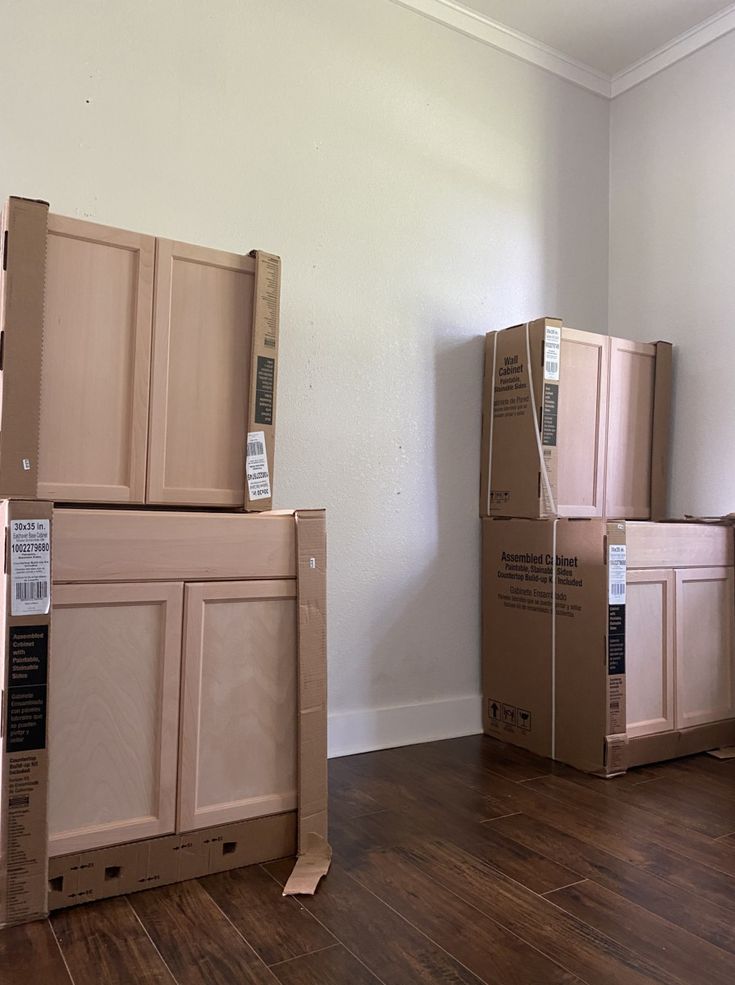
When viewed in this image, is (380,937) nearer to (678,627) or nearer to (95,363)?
(95,363)

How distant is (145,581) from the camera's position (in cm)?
166

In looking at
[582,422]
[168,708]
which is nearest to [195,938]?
[168,708]

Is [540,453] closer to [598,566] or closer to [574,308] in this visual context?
[598,566]

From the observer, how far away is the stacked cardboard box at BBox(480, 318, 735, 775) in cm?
244

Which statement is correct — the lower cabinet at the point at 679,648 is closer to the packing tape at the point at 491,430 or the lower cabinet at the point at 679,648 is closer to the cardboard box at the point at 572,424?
the cardboard box at the point at 572,424

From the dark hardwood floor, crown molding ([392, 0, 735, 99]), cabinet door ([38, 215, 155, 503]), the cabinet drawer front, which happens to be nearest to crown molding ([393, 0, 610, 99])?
crown molding ([392, 0, 735, 99])

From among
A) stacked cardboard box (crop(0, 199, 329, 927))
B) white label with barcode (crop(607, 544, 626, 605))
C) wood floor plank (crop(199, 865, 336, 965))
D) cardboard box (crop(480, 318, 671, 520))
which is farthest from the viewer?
cardboard box (crop(480, 318, 671, 520))

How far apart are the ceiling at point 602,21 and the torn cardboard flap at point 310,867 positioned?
2843 millimetres

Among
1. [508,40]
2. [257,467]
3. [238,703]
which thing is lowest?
[238,703]

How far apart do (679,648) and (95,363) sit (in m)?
1.97

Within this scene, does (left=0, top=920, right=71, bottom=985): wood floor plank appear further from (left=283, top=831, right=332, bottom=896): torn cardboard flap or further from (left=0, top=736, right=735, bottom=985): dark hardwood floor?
(left=283, top=831, right=332, bottom=896): torn cardboard flap

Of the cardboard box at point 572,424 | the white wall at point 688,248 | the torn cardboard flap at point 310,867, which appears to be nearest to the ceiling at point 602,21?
the white wall at point 688,248

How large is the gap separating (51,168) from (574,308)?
206 cm

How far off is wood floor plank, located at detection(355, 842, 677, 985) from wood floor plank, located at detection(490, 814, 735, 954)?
17 cm
